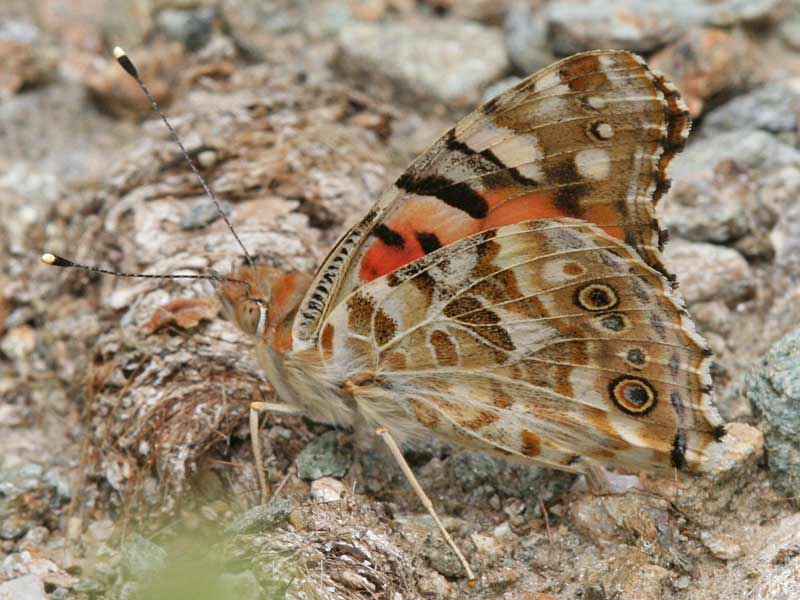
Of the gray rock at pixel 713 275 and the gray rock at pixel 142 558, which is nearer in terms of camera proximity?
the gray rock at pixel 142 558

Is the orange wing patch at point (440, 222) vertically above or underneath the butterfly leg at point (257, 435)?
above

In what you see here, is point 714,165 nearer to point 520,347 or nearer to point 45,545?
point 520,347

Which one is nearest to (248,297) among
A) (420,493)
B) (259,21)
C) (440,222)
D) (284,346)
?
(284,346)

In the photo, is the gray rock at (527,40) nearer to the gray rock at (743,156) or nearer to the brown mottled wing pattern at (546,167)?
the gray rock at (743,156)

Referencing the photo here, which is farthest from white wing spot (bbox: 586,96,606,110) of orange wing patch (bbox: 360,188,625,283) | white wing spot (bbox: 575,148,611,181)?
orange wing patch (bbox: 360,188,625,283)

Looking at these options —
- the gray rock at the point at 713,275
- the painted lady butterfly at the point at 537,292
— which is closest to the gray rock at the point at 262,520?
the painted lady butterfly at the point at 537,292

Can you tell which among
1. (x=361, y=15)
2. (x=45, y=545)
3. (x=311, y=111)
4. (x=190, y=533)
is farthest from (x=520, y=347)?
(x=361, y=15)

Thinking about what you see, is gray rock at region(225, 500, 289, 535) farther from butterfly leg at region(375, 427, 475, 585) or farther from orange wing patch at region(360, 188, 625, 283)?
orange wing patch at region(360, 188, 625, 283)
